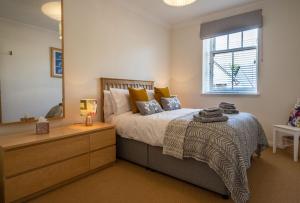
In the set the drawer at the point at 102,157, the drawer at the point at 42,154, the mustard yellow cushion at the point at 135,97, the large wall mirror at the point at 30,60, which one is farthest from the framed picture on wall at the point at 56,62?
the drawer at the point at 102,157

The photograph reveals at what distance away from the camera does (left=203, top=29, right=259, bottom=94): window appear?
11.8ft

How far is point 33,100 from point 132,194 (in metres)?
1.58

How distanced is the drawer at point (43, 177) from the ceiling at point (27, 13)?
5.50ft

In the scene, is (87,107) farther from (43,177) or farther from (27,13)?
(27,13)

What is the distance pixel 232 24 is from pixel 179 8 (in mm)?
1089

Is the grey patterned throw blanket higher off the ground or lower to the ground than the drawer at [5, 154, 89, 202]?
higher

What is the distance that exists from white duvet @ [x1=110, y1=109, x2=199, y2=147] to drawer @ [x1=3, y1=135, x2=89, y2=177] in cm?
56

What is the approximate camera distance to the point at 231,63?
3887 mm

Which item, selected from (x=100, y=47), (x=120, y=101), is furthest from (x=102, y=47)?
(x=120, y=101)

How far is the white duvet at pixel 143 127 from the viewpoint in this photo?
2.20 metres

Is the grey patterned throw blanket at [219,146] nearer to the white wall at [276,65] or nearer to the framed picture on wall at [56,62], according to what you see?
the white wall at [276,65]

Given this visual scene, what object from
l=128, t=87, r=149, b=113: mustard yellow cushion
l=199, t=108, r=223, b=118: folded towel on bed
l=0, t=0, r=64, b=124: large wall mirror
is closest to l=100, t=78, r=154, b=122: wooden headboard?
l=128, t=87, r=149, b=113: mustard yellow cushion

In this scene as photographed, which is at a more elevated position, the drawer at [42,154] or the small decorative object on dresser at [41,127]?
the small decorative object on dresser at [41,127]

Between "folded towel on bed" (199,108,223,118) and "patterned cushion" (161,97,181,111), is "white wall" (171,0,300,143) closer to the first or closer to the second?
"patterned cushion" (161,97,181,111)
